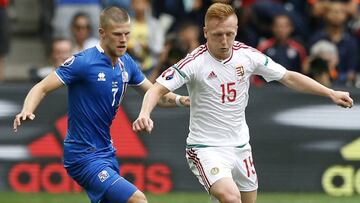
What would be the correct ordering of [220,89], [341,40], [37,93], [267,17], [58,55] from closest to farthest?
1. [37,93]
2. [220,89]
3. [58,55]
4. [341,40]
5. [267,17]

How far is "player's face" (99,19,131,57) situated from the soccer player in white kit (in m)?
0.45

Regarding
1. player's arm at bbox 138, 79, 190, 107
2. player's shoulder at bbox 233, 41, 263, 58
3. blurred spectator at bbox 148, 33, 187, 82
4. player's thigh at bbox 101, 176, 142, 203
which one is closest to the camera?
player's thigh at bbox 101, 176, 142, 203

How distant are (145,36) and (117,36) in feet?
24.3

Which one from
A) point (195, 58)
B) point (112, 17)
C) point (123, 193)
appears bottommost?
point (123, 193)

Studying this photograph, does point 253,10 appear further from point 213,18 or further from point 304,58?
point 213,18

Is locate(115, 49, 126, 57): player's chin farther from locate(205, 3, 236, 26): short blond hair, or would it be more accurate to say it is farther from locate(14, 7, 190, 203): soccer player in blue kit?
locate(205, 3, 236, 26): short blond hair

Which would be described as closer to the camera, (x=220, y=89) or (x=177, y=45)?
(x=220, y=89)

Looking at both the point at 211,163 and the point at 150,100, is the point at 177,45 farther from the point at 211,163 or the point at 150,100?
the point at 150,100

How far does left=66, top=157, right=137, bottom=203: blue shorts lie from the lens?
1016 centimetres

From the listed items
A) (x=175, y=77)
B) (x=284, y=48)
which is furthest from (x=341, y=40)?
(x=175, y=77)

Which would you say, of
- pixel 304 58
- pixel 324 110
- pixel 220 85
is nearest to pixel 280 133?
pixel 324 110

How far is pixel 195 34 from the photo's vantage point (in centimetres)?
1684

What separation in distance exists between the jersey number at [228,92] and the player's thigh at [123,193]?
119cm

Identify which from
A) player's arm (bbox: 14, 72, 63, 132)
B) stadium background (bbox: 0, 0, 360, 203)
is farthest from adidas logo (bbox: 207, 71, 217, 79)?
stadium background (bbox: 0, 0, 360, 203)
